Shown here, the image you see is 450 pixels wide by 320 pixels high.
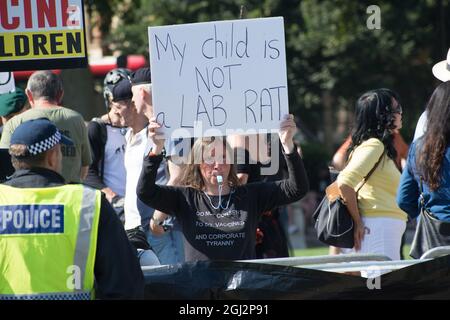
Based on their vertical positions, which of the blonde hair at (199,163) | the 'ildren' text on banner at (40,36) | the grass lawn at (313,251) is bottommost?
the grass lawn at (313,251)

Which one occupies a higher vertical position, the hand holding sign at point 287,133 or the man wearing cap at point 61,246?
the hand holding sign at point 287,133

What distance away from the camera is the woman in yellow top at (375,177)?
674 centimetres

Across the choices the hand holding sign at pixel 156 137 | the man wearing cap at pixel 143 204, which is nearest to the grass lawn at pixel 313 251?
the man wearing cap at pixel 143 204

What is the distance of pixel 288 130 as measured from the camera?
5469 millimetres

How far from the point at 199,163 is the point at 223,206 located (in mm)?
321

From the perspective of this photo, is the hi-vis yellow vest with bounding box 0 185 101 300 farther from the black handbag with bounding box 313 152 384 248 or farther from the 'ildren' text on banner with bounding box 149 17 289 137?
the black handbag with bounding box 313 152 384 248

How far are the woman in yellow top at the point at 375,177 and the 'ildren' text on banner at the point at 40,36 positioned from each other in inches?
80.8

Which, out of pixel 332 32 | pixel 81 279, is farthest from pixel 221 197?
pixel 332 32

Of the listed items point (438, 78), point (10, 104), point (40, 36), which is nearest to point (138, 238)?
point (40, 36)

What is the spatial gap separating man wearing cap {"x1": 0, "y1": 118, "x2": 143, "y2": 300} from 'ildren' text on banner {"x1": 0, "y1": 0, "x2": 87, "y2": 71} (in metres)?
1.42

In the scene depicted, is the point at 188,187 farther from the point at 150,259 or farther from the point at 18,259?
the point at 18,259

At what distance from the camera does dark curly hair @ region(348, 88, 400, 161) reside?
6.75 m

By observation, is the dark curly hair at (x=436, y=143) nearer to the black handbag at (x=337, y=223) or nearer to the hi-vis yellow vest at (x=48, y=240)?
the black handbag at (x=337, y=223)
